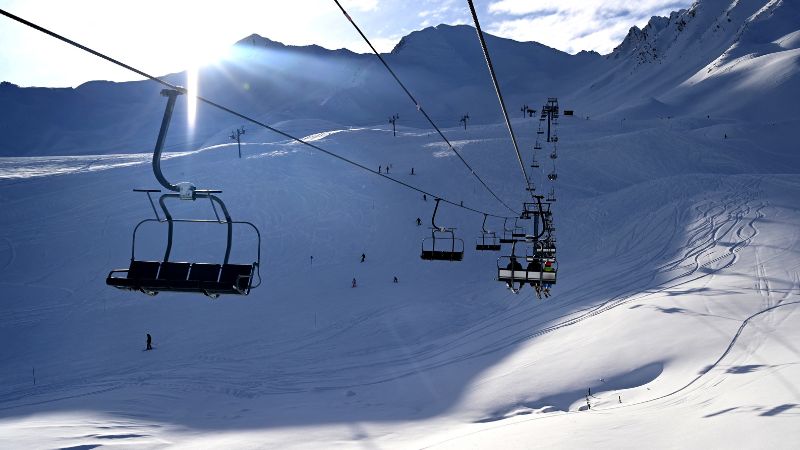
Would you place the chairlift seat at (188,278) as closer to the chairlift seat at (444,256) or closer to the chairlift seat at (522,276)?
the chairlift seat at (522,276)

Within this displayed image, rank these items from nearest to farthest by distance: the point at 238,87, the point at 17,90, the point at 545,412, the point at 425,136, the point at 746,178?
the point at 545,412 → the point at 746,178 → the point at 425,136 → the point at 17,90 → the point at 238,87

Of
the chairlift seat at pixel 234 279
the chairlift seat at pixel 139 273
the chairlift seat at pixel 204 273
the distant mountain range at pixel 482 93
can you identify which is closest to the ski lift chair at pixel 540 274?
the chairlift seat at pixel 234 279

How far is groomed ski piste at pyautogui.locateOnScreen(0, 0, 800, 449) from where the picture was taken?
13133 mm

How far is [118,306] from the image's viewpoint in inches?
1053

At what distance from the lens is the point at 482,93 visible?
164750 mm

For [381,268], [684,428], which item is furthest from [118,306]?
[684,428]

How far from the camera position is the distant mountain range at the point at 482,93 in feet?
299

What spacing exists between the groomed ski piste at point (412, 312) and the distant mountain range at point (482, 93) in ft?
126

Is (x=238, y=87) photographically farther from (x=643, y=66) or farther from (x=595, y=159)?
(x=595, y=159)

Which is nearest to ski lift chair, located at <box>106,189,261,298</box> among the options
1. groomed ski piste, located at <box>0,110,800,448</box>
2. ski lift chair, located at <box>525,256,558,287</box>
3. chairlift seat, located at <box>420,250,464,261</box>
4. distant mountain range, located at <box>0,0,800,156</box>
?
groomed ski piste, located at <box>0,110,800,448</box>

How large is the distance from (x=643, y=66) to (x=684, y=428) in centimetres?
15766

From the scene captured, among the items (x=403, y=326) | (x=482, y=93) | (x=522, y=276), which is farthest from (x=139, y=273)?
(x=482, y=93)

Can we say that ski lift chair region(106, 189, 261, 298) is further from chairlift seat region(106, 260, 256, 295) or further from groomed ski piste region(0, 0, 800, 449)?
groomed ski piste region(0, 0, 800, 449)

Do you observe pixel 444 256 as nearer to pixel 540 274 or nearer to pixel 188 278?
pixel 540 274
